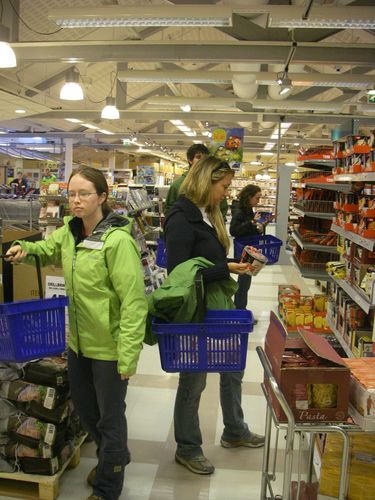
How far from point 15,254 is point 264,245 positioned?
2919 mm

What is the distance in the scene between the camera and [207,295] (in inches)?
112

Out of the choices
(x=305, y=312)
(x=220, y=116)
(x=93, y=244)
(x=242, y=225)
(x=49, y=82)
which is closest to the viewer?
(x=93, y=244)

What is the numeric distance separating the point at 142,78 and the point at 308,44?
2588 millimetres

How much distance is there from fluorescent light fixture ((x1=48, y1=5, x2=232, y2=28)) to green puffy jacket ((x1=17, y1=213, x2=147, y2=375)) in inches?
133

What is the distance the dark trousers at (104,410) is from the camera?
99.2 inches

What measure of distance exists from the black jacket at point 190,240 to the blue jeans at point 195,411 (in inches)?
24.8

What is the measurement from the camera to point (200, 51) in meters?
6.96

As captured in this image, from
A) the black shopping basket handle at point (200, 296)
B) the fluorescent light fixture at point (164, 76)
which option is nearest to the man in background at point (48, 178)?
the fluorescent light fixture at point (164, 76)

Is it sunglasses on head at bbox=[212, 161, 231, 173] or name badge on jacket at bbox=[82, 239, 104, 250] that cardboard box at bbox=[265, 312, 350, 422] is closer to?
name badge on jacket at bbox=[82, 239, 104, 250]

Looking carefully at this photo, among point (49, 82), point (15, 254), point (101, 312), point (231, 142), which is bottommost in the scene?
point (101, 312)

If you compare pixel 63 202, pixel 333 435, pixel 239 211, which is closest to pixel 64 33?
pixel 63 202

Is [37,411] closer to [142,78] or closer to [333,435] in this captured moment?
[333,435]

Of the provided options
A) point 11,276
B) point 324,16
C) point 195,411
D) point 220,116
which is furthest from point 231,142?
point 195,411

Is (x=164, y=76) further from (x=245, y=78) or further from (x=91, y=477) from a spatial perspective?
(x=91, y=477)
